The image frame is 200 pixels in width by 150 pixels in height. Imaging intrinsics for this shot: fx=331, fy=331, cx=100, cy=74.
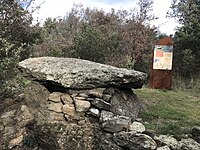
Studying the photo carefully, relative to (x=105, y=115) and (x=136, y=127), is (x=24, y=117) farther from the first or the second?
(x=136, y=127)

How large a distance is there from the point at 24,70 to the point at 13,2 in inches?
181

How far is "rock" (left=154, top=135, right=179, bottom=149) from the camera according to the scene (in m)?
4.50

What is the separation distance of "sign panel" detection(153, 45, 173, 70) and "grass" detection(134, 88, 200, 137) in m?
1.12

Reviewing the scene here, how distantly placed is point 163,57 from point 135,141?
4402mm

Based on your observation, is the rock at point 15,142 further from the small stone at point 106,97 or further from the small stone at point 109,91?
the small stone at point 109,91

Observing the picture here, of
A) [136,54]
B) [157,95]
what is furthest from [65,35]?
[157,95]

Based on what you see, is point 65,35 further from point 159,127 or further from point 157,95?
point 159,127

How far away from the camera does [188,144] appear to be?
179 inches

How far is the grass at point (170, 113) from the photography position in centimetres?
506

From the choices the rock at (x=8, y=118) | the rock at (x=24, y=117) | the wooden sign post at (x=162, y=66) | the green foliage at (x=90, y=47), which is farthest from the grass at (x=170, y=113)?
the green foliage at (x=90, y=47)

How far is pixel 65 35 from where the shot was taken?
50.7ft

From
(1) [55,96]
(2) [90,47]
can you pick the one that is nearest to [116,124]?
(1) [55,96]

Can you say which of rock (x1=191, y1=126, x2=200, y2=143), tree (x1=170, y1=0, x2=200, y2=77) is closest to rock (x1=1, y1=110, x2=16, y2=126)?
rock (x1=191, y1=126, x2=200, y2=143)

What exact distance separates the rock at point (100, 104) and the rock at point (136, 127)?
1.83 ft
